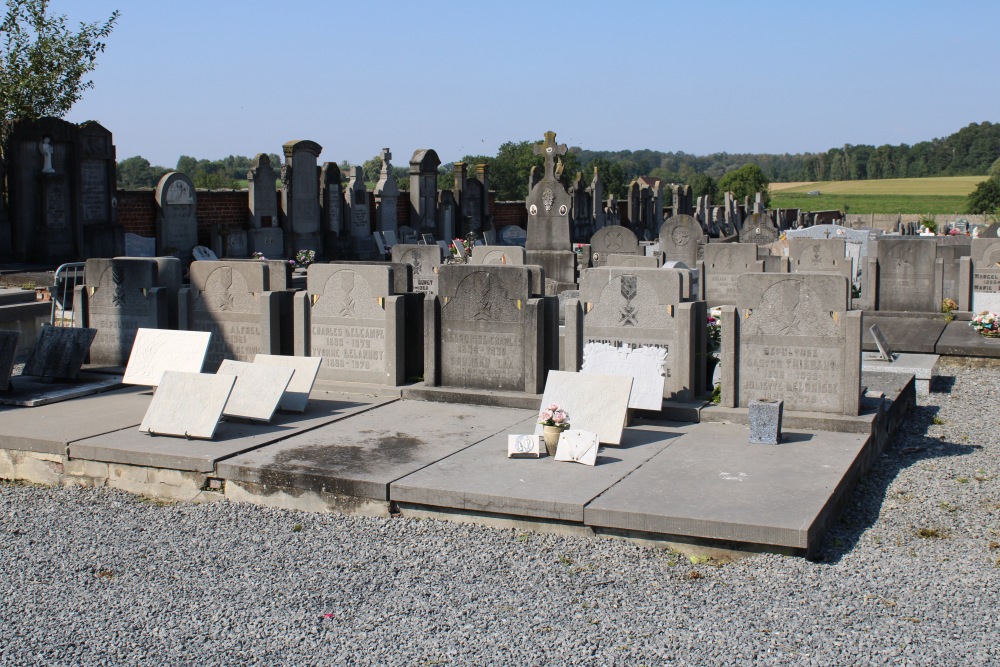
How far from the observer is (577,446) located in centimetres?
741

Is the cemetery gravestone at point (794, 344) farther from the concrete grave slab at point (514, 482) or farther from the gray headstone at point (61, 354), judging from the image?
the gray headstone at point (61, 354)

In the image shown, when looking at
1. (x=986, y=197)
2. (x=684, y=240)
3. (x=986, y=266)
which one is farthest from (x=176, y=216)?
(x=986, y=197)

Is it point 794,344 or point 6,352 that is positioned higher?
point 794,344

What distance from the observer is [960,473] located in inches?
311

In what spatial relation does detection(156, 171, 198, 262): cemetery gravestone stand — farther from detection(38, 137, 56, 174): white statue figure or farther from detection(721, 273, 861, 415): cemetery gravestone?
detection(721, 273, 861, 415): cemetery gravestone

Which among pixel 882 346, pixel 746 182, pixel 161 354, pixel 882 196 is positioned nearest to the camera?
pixel 161 354

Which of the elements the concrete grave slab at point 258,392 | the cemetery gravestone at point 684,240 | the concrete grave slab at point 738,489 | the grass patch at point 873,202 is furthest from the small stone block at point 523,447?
the grass patch at point 873,202

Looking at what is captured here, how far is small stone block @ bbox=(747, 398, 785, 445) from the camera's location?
7828mm

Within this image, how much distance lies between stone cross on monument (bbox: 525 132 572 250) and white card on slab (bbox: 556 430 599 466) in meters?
13.4

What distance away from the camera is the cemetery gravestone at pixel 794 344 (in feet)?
27.4

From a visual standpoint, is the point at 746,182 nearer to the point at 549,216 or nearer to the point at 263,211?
the point at 263,211

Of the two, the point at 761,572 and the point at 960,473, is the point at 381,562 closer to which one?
the point at 761,572

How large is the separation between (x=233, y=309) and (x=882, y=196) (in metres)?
109

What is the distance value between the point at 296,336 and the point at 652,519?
17.6ft
